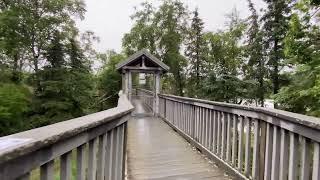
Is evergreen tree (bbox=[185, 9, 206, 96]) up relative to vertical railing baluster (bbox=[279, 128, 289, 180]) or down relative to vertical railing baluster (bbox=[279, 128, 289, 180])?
up

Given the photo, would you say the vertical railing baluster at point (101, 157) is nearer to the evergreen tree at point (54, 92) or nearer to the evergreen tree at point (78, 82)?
the evergreen tree at point (54, 92)

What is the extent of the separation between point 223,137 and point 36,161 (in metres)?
3.69

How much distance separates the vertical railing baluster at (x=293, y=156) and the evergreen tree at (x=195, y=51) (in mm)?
28149

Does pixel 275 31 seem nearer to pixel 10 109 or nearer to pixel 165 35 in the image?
pixel 165 35

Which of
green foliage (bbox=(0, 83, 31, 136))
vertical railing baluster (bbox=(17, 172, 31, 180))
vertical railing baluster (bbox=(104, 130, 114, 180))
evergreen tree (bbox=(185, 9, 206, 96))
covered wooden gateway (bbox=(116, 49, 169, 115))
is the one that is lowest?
green foliage (bbox=(0, 83, 31, 136))

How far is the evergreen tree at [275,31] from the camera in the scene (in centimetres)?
2330

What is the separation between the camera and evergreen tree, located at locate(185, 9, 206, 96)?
103ft

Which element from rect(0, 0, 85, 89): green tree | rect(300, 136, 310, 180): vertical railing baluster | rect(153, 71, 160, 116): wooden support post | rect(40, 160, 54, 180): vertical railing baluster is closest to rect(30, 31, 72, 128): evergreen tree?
rect(0, 0, 85, 89): green tree

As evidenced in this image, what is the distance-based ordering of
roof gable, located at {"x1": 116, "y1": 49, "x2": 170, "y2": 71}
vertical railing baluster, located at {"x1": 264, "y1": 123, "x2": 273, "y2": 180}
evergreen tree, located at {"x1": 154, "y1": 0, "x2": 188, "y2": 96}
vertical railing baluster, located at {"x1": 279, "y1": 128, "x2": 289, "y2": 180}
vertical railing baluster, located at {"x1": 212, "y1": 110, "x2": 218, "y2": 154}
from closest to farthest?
vertical railing baluster, located at {"x1": 279, "y1": 128, "x2": 289, "y2": 180} → vertical railing baluster, located at {"x1": 264, "y1": 123, "x2": 273, "y2": 180} → vertical railing baluster, located at {"x1": 212, "y1": 110, "x2": 218, "y2": 154} → roof gable, located at {"x1": 116, "y1": 49, "x2": 170, "y2": 71} → evergreen tree, located at {"x1": 154, "y1": 0, "x2": 188, "y2": 96}

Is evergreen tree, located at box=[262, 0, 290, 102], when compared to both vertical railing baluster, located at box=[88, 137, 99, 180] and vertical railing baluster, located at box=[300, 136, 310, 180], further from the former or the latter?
vertical railing baluster, located at box=[88, 137, 99, 180]

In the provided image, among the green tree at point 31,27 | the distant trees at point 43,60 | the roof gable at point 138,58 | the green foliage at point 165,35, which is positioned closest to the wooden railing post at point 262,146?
the roof gable at point 138,58

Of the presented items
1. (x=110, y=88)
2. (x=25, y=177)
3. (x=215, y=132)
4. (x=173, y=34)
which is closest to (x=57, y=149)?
(x=25, y=177)

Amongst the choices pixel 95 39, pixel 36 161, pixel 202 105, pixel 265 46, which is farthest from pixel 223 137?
pixel 95 39

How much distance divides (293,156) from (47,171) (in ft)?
6.71
